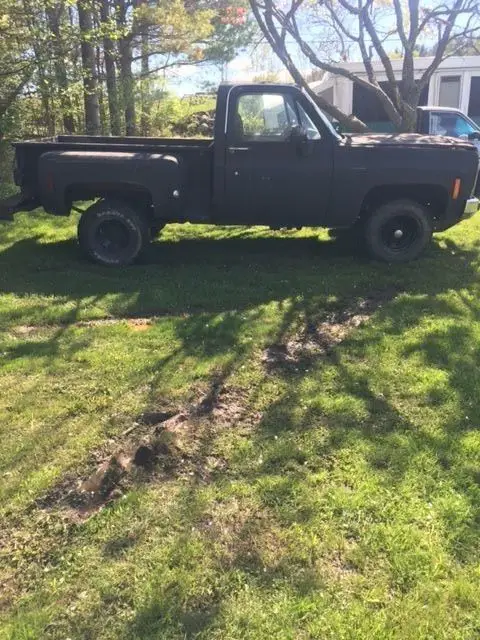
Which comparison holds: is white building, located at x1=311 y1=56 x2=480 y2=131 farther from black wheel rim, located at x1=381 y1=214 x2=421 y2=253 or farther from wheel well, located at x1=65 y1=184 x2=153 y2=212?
wheel well, located at x1=65 y1=184 x2=153 y2=212

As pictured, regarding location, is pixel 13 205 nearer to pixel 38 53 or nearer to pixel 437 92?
pixel 38 53

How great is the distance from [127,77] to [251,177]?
33.9ft

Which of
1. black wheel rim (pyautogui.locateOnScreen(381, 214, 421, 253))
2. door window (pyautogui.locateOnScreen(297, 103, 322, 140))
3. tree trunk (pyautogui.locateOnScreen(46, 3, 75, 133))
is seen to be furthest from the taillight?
tree trunk (pyautogui.locateOnScreen(46, 3, 75, 133))

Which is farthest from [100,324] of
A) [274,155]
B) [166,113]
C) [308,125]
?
[166,113]

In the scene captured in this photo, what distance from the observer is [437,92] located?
68.5 ft

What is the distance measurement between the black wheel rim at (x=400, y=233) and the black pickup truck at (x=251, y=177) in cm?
4

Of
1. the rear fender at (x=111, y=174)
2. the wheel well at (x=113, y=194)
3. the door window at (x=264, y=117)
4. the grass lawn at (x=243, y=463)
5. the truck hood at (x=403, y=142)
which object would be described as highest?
the door window at (x=264, y=117)

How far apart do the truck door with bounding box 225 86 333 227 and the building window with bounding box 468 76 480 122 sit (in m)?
16.7

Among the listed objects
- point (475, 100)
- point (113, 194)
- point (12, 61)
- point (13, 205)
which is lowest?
point (13, 205)

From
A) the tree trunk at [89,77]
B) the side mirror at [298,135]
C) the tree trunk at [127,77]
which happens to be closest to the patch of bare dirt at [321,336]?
the side mirror at [298,135]

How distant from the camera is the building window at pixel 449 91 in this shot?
2067 cm

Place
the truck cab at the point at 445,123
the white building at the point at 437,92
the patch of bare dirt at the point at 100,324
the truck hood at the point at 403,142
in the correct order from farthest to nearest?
the white building at the point at 437,92 < the truck cab at the point at 445,123 < the truck hood at the point at 403,142 < the patch of bare dirt at the point at 100,324

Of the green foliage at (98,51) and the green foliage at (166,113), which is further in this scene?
the green foliage at (166,113)

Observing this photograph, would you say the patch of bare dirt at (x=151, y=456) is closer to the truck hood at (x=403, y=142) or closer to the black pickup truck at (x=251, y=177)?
the black pickup truck at (x=251, y=177)
